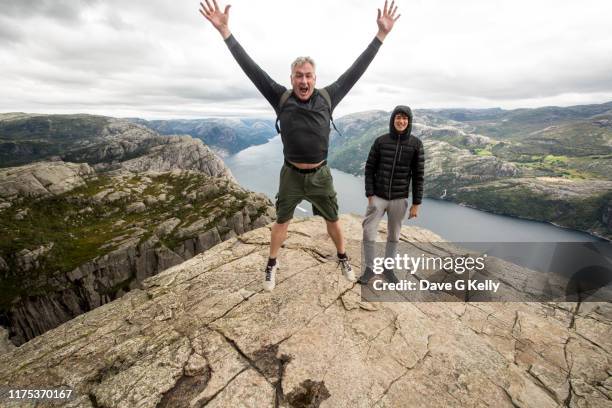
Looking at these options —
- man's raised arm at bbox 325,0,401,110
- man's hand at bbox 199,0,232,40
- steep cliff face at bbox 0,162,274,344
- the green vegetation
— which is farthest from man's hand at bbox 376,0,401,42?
the green vegetation

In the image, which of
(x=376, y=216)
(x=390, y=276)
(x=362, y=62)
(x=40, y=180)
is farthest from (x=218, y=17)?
(x=40, y=180)

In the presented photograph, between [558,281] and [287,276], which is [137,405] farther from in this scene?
[558,281]

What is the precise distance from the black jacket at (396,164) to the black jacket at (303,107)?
87.5 inches

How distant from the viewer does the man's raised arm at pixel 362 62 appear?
7.93m

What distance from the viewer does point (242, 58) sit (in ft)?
24.3

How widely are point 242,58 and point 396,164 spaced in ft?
18.5

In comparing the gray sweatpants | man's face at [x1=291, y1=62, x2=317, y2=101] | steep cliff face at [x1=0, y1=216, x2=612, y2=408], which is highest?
man's face at [x1=291, y1=62, x2=317, y2=101]

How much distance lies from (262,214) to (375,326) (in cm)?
11228

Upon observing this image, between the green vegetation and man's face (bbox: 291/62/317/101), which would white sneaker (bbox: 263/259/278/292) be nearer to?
man's face (bbox: 291/62/317/101)

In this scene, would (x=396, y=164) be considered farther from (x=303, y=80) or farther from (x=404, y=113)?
(x=303, y=80)

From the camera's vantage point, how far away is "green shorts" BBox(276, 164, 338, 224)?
8.18 meters

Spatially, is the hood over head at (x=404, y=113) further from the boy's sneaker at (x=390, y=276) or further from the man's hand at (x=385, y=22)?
the boy's sneaker at (x=390, y=276)

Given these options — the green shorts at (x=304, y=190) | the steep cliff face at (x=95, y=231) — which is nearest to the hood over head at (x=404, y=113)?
the green shorts at (x=304, y=190)

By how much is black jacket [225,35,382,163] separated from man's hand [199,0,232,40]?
8.2 inches
